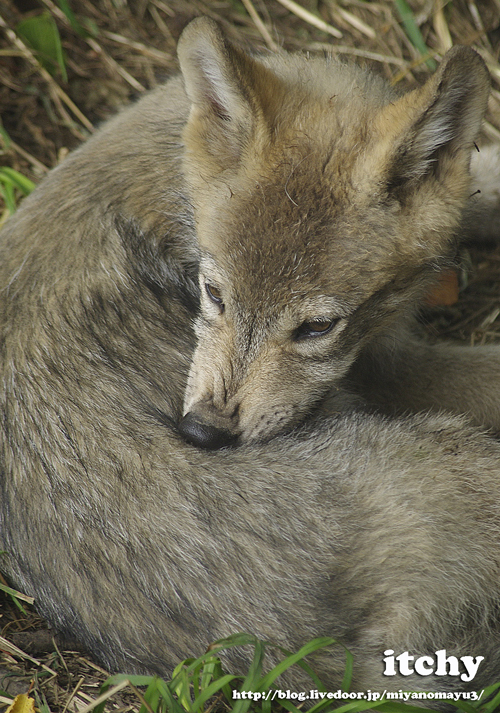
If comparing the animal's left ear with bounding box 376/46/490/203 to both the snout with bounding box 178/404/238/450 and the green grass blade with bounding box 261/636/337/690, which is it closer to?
the snout with bounding box 178/404/238/450

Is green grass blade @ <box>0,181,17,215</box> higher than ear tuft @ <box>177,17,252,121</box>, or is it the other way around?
ear tuft @ <box>177,17,252,121</box>

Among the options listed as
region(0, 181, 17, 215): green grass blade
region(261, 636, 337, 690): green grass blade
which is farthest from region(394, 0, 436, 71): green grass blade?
region(261, 636, 337, 690): green grass blade

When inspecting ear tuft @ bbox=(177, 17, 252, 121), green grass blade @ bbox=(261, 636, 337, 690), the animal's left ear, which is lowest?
green grass blade @ bbox=(261, 636, 337, 690)

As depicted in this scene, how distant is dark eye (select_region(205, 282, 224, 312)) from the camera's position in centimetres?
302

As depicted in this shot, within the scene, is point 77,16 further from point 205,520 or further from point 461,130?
→ point 205,520

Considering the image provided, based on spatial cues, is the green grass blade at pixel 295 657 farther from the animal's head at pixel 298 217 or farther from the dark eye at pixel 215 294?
the dark eye at pixel 215 294

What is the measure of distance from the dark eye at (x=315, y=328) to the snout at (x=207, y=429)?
19.7 inches

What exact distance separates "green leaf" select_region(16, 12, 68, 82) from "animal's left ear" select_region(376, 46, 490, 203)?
3388mm

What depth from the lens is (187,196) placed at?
10.8 ft

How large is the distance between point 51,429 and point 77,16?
419 centimetres

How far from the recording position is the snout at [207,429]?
2822mm

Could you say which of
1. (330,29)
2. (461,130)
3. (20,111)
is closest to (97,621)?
(461,130)

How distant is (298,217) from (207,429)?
0.98 meters

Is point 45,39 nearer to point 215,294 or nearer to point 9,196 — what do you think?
point 9,196
